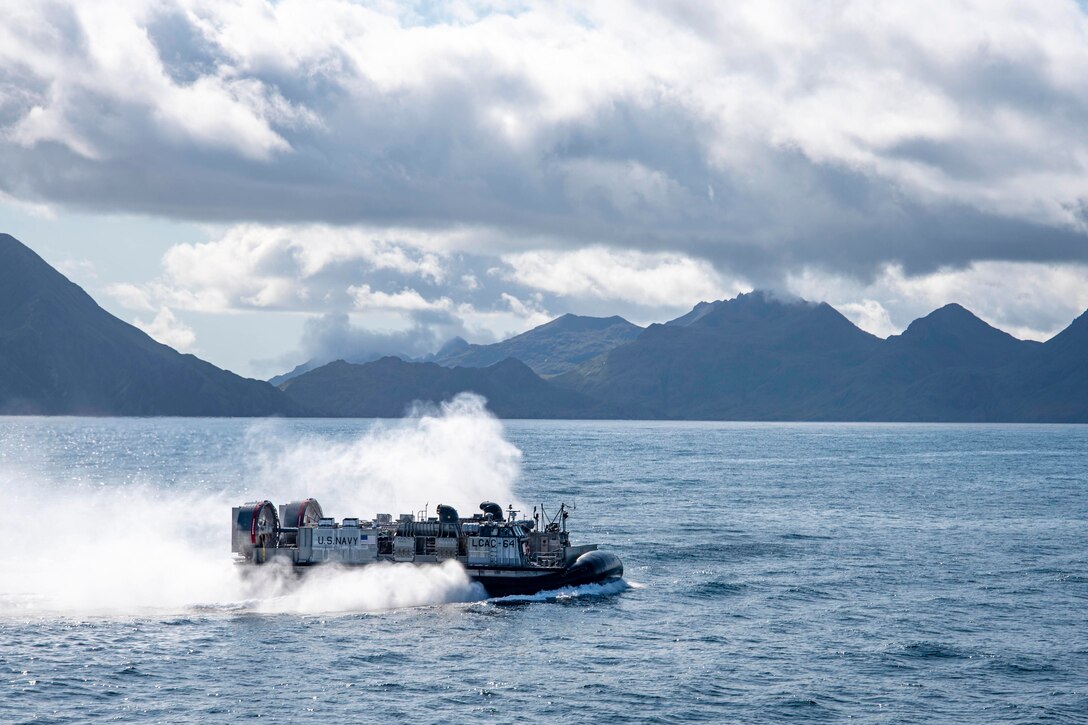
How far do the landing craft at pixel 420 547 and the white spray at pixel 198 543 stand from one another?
1.33 meters

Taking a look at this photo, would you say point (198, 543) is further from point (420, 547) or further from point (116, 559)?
point (420, 547)

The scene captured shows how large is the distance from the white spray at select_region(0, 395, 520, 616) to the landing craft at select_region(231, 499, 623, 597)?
52.2 inches

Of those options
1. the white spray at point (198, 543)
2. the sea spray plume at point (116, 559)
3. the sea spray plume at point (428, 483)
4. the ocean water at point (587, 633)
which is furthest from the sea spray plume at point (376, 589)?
the sea spray plume at point (428, 483)

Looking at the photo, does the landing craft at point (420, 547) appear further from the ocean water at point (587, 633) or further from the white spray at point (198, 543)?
the ocean water at point (587, 633)

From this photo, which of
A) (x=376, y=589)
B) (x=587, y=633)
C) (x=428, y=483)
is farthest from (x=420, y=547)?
(x=428, y=483)

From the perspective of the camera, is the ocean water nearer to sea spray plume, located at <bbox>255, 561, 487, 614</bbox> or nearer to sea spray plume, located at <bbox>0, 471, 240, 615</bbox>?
sea spray plume, located at <bbox>255, 561, 487, 614</bbox>

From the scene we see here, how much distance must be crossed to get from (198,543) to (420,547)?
35.0 metres

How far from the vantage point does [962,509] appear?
160375 millimetres

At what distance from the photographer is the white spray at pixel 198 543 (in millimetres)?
85000

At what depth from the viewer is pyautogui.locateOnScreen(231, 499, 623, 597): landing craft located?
89.4m

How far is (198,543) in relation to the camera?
115875mm

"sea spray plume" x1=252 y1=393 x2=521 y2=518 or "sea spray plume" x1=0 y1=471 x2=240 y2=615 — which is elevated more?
"sea spray plume" x1=252 y1=393 x2=521 y2=518

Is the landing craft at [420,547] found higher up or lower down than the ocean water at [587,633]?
higher up

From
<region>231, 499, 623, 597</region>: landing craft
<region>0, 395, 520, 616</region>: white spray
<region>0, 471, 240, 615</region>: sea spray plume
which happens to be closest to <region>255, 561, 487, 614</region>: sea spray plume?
<region>0, 395, 520, 616</region>: white spray
